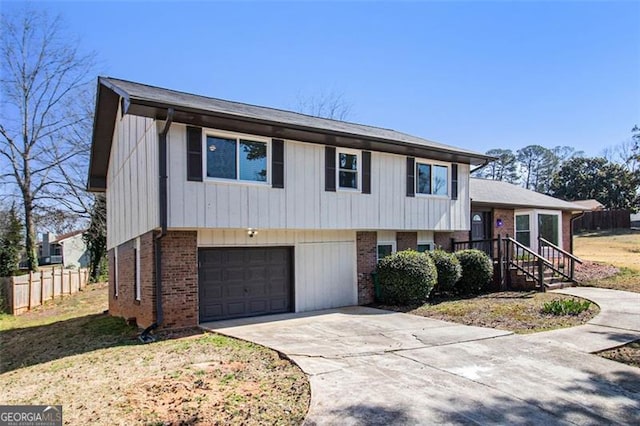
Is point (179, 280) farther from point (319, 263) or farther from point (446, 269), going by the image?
point (446, 269)

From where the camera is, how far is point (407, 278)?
1155 cm

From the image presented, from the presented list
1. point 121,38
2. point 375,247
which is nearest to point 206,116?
point 121,38

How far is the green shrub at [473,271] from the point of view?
13.1 m

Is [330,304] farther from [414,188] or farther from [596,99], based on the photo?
[596,99]

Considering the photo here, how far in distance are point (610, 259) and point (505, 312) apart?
1622 cm

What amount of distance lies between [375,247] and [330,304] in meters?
Answer: 2.33

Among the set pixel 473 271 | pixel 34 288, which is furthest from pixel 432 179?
pixel 34 288

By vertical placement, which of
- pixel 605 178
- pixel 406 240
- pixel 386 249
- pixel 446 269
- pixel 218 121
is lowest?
pixel 446 269

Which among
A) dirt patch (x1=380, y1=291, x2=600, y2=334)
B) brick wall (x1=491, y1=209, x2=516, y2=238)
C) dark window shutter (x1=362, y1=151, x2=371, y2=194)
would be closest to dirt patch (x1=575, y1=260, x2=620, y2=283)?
brick wall (x1=491, y1=209, x2=516, y2=238)

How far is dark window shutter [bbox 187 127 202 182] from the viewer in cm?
903

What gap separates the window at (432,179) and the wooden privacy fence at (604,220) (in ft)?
103

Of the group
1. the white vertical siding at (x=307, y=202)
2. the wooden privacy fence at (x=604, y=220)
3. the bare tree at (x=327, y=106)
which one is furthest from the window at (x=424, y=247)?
the wooden privacy fence at (x=604, y=220)

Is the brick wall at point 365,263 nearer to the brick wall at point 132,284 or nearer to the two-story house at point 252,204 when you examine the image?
the two-story house at point 252,204

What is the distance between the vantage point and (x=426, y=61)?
45.0ft
